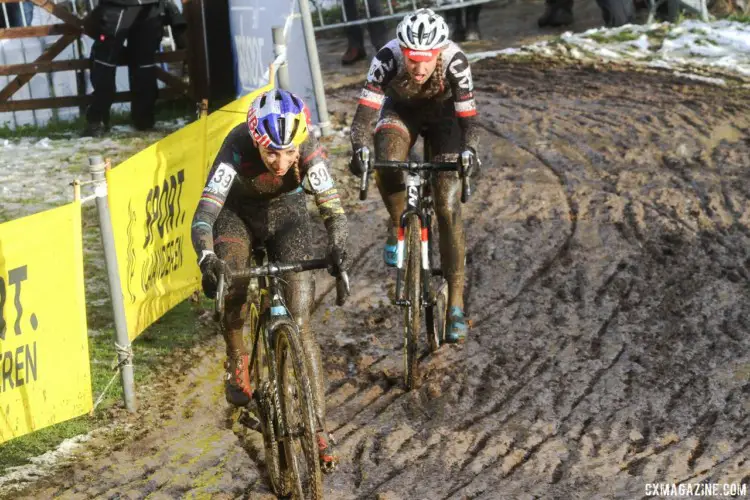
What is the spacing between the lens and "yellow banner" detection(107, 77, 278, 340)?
720 centimetres

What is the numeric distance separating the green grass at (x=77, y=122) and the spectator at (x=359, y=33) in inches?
106

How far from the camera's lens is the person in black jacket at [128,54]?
40.8ft

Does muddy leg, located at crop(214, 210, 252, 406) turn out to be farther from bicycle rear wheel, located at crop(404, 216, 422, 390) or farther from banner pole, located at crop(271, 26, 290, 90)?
banner pole, located at crop(271, 26, 290, 90)

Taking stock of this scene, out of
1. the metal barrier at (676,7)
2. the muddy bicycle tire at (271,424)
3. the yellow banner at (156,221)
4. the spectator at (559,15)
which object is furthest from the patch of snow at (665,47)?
the muddy bicycle tire at (271,424)

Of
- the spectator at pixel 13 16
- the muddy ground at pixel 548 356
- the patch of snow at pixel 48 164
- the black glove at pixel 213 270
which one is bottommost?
the muddy ground at pixel 548 356

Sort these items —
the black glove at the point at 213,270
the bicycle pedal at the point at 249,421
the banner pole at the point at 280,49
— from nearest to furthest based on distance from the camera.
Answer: the black glove at the point at 213,270 < the bicycle pedal at the point at 249,421 < the banner pole at the point at 280,49

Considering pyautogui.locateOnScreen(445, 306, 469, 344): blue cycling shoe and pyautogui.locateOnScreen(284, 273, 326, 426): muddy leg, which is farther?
pyautogui.locateOnScreen(445, 306, 469, 344): blue cycling shoe

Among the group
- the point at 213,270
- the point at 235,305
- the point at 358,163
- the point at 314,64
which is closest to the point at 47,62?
the point at 314,64

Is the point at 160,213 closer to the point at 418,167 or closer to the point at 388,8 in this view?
the point at 418,167

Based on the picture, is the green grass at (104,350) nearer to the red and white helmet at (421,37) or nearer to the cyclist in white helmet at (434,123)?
the cyclist in white helmet at (434,123)

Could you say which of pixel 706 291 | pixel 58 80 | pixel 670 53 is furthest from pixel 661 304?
pixel 58 80

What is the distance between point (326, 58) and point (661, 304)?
8945mm

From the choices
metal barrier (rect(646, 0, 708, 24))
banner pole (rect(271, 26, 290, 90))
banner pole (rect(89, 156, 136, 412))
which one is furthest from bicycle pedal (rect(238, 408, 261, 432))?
metal barrier (rect(646, 0, 708, 24))

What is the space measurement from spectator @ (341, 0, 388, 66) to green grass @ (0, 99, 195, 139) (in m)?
2.69
